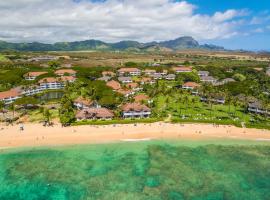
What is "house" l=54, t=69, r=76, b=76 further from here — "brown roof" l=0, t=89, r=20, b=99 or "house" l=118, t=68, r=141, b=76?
"brown roof" l=0, t=89, r=20, b=99

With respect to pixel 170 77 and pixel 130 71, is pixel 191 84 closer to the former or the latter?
pixel 170 77

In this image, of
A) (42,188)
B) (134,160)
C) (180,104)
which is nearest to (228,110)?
(180,104)

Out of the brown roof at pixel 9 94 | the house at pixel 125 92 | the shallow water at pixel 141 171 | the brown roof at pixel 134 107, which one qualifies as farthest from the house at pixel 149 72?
the shallow water at pixel 141 171

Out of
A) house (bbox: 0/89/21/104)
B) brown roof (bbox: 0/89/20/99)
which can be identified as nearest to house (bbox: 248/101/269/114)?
house (bbox: 0/89/21/104)

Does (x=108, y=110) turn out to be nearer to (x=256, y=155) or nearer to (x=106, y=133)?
(x=106, y=133)

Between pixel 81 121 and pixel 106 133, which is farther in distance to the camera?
pixel 81 121

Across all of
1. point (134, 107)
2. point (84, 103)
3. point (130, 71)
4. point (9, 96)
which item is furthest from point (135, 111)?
point (130, 71)
